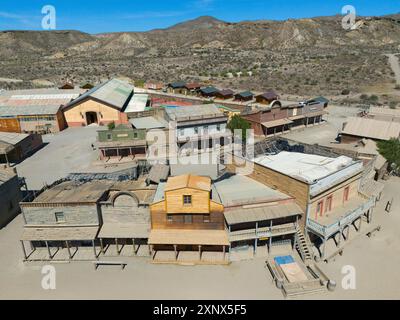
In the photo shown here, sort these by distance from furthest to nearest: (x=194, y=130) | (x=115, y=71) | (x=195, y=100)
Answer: (x=115, y=71) < (x=195, y=100) < (x=194, y=130)

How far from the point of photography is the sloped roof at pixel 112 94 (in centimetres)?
5919

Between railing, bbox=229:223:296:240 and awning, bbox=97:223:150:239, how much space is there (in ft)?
22.4

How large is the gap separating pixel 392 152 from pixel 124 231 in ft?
101

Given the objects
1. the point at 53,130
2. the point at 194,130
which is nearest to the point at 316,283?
the point at 194,130

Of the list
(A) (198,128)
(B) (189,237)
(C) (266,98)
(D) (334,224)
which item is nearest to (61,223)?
(B) (189,237)

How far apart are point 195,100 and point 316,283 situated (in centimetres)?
5317

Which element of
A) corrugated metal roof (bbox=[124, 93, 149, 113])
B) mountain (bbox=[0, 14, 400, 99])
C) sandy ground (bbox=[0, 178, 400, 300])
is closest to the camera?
sandy ground (bbox=[0, 178, 400, 300])

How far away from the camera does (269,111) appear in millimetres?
51406

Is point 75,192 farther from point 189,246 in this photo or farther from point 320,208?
point 320,208

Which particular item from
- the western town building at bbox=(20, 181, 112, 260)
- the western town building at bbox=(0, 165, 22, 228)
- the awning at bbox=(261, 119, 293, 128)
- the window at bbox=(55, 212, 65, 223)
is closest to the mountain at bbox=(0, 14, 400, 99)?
the awning at bbox=(261, 119, 293, 128)

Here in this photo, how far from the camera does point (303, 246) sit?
2397 cm

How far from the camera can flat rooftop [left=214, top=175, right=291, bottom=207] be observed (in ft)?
78.7

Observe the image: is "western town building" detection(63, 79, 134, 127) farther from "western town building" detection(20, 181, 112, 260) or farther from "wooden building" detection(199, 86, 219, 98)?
"western town building" detection(20, 181, 112, 260)

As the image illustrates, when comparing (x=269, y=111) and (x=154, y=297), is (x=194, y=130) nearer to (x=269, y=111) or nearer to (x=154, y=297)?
(x=269, y=111)
